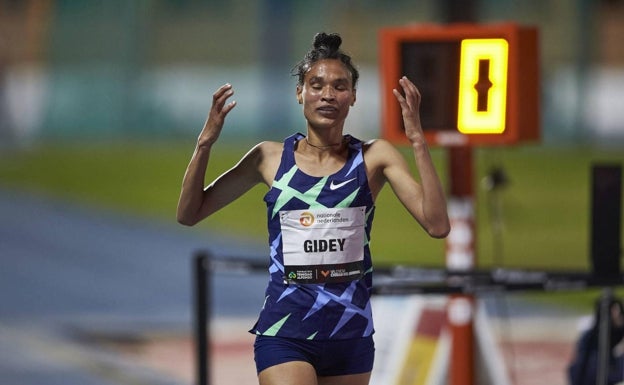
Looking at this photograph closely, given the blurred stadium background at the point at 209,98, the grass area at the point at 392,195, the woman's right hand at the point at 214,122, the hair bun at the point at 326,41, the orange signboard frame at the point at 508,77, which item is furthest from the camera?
the blurred stadium background at the point at 209,98

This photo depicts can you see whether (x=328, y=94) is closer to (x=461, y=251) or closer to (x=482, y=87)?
(x=482, y=87)

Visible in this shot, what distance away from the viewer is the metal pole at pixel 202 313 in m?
7.53

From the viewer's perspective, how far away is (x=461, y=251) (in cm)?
810

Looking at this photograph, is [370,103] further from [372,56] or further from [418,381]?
[418,381]

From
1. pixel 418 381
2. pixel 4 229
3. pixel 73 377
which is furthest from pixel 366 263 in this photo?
pixel 4 229

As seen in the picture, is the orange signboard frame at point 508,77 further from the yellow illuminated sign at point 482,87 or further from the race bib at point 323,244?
the race bib at point 323,244

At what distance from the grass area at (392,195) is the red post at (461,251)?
7058mm

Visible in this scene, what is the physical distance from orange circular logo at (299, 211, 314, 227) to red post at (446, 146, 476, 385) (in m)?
3.06

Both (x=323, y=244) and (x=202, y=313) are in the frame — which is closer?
(x=323, y=244)

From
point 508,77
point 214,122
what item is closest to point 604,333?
point 508,77

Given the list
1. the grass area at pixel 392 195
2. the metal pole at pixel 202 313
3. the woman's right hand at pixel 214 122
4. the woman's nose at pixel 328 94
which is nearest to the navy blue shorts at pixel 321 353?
the woman's right hand at pixel 214 122

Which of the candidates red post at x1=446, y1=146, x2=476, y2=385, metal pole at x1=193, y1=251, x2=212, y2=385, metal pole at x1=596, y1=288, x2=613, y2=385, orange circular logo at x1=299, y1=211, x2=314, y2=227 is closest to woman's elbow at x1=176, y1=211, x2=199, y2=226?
orange circular logo at x1=299, y1=211, x2=314, y2=227

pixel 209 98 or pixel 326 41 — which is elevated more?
pixel 209 98

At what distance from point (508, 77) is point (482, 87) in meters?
0.15
